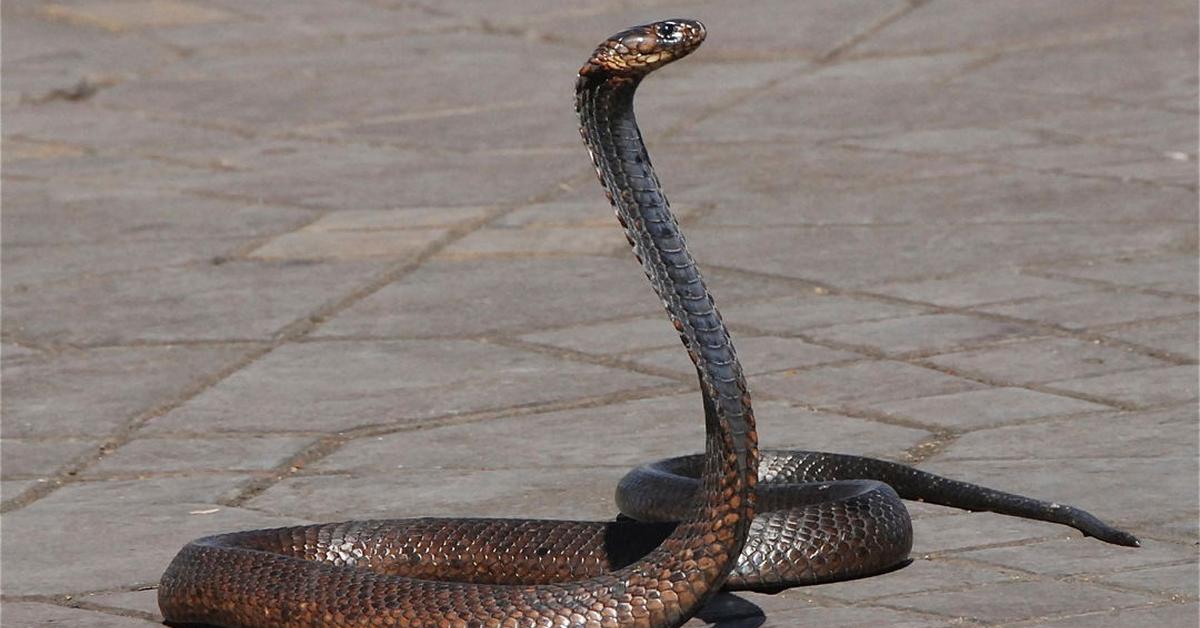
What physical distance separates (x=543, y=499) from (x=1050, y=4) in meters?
8.39

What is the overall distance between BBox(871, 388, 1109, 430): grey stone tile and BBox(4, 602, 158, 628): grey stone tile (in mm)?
2130

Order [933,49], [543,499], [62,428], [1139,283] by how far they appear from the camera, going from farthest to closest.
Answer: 1. [933,49]
2. [1139,283]
3. [62,428]
4. [543,499]

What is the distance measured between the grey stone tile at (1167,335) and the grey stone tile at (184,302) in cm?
251

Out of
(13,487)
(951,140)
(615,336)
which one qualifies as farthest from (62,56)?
(13,487)

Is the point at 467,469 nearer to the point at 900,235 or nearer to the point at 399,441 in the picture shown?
the point at 399,441

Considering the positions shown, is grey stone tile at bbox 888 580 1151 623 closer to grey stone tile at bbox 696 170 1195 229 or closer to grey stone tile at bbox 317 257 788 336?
grey stone tile at bbox 317 257 788 336

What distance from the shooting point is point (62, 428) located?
5.59m

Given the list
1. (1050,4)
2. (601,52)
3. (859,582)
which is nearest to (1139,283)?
(859,582)

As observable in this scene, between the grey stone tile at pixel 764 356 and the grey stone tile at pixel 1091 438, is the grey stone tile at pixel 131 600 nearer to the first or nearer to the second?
the grey stone tile at pixel 1091 438

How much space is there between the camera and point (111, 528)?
4.70 m

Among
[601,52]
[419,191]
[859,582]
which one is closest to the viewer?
[601,52]

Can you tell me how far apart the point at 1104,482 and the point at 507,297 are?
8.80ft

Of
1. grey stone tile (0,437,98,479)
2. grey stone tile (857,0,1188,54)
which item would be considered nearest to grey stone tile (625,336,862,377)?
grey stone tile (0,437,98,479)

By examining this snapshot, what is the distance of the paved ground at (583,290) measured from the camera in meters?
4.68
